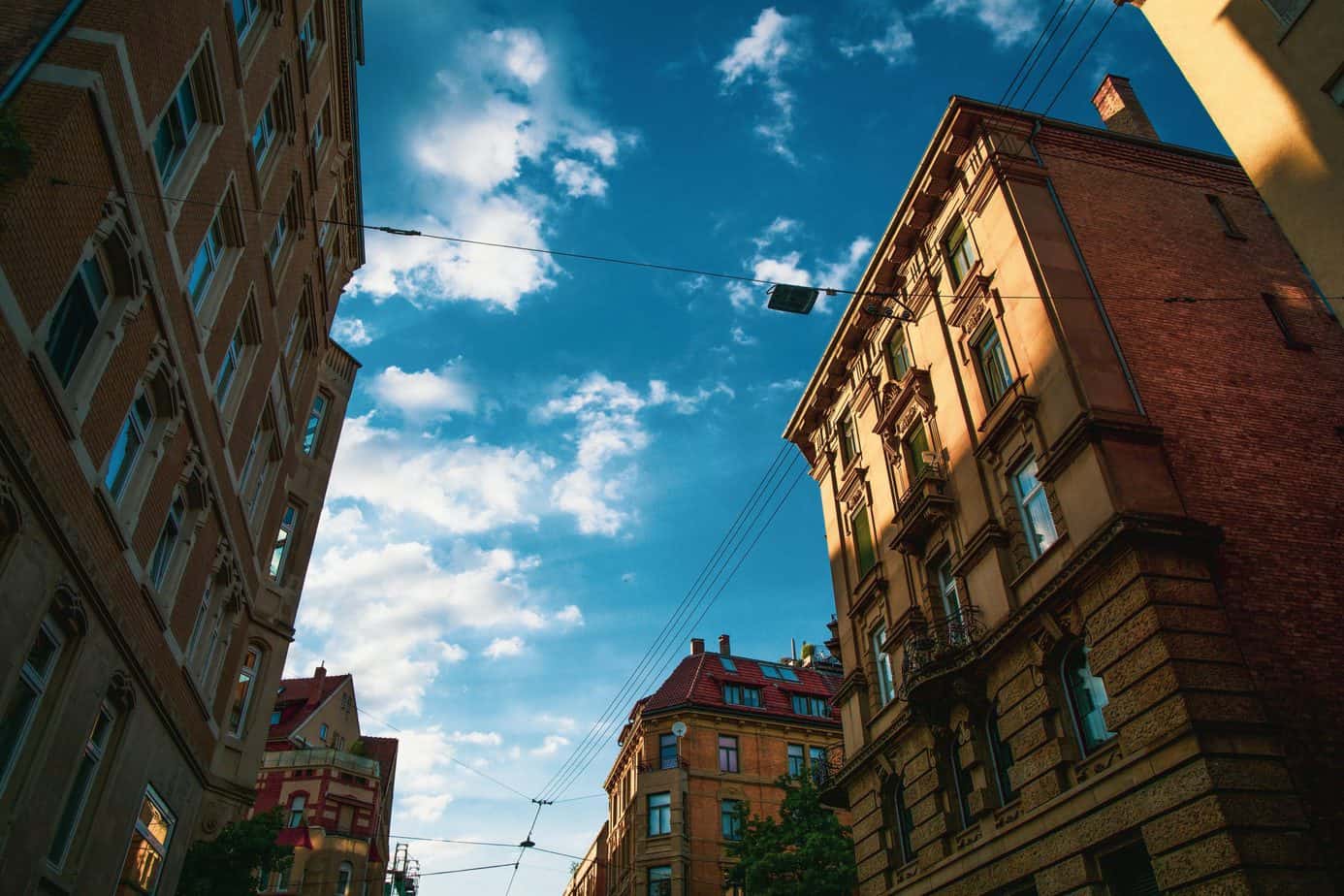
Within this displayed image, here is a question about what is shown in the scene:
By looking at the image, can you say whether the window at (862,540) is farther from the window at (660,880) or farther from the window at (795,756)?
the window at (660,880)

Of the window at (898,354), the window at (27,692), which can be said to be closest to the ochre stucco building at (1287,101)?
the window at (898,354)

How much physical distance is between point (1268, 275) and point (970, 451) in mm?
7862

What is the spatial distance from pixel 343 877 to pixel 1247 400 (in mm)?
47446

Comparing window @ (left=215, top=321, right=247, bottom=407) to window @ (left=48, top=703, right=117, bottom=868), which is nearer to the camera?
window @ (left=48, top=703, right=117, bottom=868)

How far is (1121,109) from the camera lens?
25719 millimetres

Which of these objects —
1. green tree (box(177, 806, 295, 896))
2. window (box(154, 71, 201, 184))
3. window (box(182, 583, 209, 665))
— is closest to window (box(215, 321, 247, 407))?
window (box(182, 583, 209, 665))

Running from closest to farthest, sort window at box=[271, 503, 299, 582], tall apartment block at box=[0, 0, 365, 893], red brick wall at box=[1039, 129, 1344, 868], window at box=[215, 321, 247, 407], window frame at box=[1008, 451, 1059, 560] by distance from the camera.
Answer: tall apartment block at box=[0, 0, 365, 893] < red brick wall at box=[1039, 129, 1344, 868] < window frame at box=[1008, 451, 1059, 560] < window at box=[215, 321, 247, 407] < window at box=[271, 503, 299, 582]

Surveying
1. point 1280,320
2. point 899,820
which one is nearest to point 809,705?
point 899,820

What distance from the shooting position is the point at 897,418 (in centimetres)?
2411

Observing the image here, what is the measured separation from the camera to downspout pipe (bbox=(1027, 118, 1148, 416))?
16.9 meters

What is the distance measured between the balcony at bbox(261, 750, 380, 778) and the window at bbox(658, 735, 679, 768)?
1709 cm

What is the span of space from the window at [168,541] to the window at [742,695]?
122 ft

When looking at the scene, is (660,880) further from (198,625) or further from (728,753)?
(198,625)

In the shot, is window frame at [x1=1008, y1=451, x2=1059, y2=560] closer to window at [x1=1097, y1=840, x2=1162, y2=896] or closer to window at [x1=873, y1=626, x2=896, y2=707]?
window at [x1=1097, y1=840, x2=1162, y2=896]
